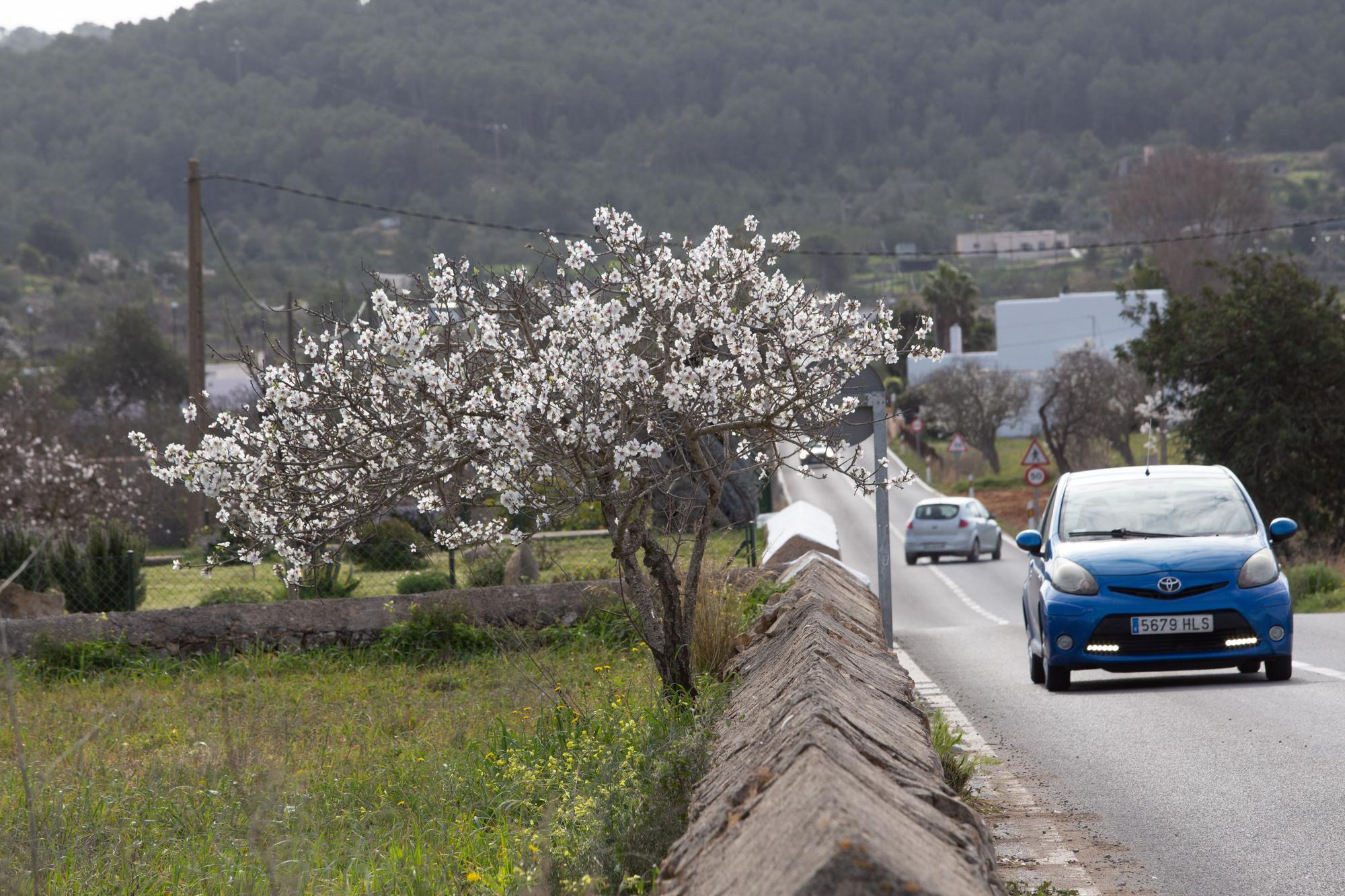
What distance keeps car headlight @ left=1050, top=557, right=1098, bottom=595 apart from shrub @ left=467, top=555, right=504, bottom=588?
793 centimetres

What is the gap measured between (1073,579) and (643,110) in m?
149

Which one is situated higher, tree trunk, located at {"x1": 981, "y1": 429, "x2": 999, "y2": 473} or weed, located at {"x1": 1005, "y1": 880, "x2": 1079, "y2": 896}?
weed, located at {"x1": 1005, "y1": 880, "x2": 1079, "y2": 896}

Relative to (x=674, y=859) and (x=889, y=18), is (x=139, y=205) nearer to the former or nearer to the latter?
(x=889, y=18)

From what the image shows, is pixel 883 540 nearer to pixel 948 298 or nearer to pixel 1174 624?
pixel 1174 624

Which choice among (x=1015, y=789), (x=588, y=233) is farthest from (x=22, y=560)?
(x=588, y=233)

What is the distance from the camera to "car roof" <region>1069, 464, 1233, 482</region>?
11.0 metres

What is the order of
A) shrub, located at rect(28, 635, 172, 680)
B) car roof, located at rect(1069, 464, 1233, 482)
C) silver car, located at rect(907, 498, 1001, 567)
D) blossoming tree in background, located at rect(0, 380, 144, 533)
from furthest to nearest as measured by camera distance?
silver car, located at rect(907, 498, 1001, 567)
blossoming tree in background, located at rect(0, 380, 144, 533)
shrub, located at rect(28, 635, 172, 680)
car roof, located at rect(1069, 464, 1233, 482)

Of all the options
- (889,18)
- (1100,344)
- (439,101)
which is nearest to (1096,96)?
(889,18)

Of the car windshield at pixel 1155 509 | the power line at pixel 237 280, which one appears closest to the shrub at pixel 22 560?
the power line at pixel 237 280

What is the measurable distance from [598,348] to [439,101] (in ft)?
455

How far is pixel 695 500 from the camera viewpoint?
8531 millimetres

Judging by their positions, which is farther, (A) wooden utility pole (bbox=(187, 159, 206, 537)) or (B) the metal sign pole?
(A) wooden utility pole (bbox=(187, 159, 206, 537))

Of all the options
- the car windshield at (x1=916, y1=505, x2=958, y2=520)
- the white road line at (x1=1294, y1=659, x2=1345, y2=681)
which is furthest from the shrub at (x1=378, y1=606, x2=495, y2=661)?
the car windshield at (x1=916, y1=505, x2=958, y2=520)

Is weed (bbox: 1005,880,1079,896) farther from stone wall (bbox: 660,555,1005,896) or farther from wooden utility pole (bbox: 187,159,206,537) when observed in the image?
wooden utility pole (bbox: 187,159,206,537)
